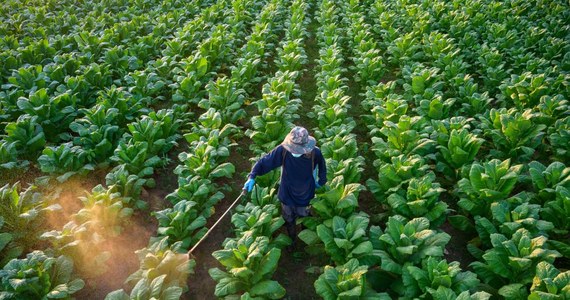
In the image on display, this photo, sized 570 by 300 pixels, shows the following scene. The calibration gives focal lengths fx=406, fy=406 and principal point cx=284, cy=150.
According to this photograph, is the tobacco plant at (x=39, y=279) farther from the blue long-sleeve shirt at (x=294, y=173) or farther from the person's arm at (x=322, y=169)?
the person's arm at (x=322, y=169)

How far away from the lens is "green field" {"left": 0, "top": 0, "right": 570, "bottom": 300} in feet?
17.2

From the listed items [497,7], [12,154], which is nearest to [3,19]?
[12,154]

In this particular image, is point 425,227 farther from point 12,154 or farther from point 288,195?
point 12,154

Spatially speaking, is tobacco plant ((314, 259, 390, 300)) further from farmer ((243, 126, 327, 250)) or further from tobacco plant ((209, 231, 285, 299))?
farmer ((243, 126, 327, 250))

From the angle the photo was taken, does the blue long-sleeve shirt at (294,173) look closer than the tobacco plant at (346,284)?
No

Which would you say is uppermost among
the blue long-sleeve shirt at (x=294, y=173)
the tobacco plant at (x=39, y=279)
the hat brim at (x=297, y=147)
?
the hat brim at (x=297, y=147)

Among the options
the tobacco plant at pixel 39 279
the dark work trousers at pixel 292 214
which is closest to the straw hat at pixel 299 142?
the dark work trousers at pixel 292 214

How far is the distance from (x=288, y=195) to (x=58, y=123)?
5702 millimetres

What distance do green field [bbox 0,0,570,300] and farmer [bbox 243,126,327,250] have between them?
0.31 m

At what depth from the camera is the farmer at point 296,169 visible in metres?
5.30

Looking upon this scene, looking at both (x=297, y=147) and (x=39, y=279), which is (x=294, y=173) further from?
(x=39, y=279)

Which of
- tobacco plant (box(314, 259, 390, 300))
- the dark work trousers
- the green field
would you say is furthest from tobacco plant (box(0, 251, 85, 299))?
tobacco plant (box(314, 259, 390, 300))

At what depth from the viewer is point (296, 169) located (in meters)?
5.56

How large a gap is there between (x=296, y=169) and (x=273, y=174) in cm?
138
